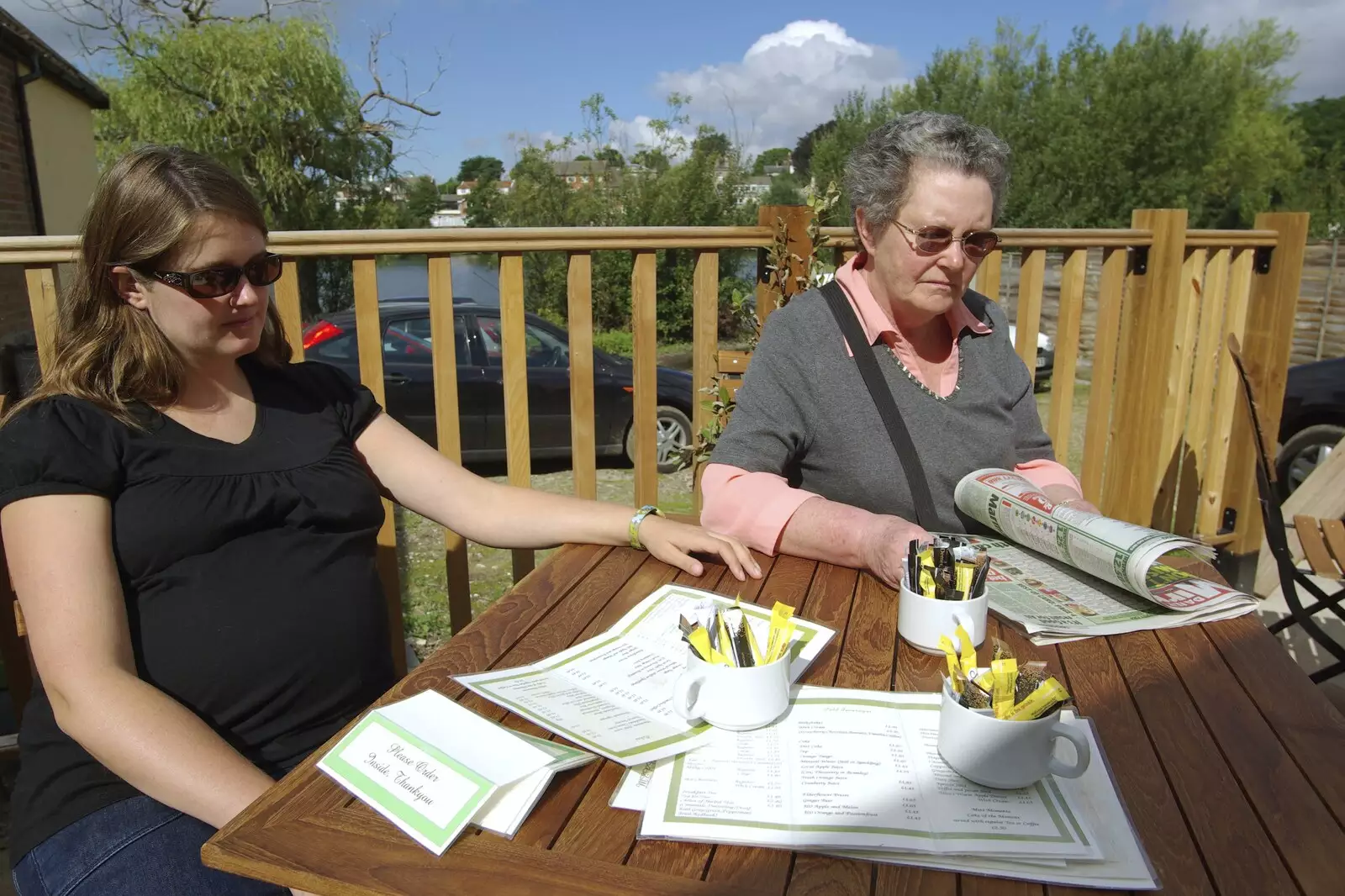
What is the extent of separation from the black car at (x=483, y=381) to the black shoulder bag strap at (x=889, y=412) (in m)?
4.38

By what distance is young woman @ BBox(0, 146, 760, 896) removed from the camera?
117 cm

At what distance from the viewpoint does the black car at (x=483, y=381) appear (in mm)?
6242

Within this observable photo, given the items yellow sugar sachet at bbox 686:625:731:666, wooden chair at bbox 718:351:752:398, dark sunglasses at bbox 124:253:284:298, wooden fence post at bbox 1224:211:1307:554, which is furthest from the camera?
wooden fence post at bbox 1224:211:1307:554

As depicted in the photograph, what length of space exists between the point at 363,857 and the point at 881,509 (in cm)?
122

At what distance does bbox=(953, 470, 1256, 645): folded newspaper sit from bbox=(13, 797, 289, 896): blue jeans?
→ 1.14 metres

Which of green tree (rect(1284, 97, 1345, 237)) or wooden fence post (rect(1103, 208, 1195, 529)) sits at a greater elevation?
green tree (rect(1284, 97, 1345, 237))

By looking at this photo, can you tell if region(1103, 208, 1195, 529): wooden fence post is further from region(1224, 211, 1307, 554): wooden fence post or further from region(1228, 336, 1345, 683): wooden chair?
region(1228, 336, 1345, 683): wooden chair

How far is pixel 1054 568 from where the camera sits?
1.48 metres

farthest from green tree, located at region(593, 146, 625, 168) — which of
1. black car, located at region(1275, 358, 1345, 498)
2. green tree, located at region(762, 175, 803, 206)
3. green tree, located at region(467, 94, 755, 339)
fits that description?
black car, located at region(1275, 358, 1345, 498)

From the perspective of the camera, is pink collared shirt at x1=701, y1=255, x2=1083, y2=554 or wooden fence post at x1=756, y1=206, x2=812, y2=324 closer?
pink collared shirt at x1=701, y1=255, x2=1083, y2=554

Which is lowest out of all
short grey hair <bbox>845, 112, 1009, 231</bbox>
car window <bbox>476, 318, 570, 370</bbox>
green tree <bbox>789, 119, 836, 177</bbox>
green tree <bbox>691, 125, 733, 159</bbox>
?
car window <bbox>476, 318, 570, 370</bbox>

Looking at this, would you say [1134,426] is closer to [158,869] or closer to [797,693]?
[797,693]

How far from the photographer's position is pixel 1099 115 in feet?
76.9

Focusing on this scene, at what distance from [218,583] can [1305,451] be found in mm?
6000
